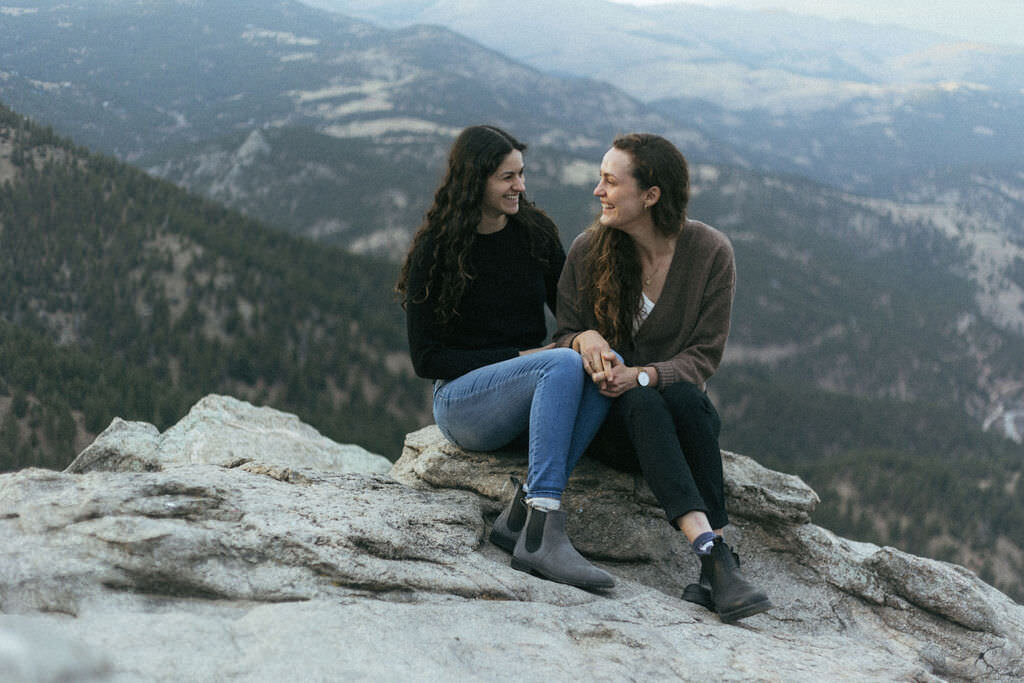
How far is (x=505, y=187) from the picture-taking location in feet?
21.0

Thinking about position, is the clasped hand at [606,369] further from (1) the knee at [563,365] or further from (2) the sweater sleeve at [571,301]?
(2) the sweater sleeve at [571,301]

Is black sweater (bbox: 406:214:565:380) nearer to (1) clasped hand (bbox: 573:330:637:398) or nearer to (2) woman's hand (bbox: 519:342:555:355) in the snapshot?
(2) woman's hand (bbox: 519:342:555:355)

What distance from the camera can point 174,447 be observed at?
31.6 feet

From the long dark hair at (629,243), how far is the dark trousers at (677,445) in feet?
2.51

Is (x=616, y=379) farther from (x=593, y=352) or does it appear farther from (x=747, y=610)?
(x=747, y=610)

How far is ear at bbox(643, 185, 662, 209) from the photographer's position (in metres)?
6.47

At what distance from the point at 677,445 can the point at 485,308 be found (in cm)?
199

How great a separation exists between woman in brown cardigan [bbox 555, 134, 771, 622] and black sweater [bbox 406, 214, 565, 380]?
1.00 feet

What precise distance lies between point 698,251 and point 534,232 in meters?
1.39

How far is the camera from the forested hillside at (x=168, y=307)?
6347 centimetres

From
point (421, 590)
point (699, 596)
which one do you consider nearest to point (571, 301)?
point (699, 596)

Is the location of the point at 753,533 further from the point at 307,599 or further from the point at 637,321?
the point at 307,599

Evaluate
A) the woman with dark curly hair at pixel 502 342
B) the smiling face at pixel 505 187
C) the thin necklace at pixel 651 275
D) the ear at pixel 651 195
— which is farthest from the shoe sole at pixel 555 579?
the ear at pixel 651 195

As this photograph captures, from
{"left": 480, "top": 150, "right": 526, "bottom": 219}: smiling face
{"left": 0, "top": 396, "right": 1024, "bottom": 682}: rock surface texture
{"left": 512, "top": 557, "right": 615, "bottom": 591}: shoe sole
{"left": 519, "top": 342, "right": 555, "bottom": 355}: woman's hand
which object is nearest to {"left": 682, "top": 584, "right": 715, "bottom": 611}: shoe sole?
{"left": 0, "top": 396, "right": 1024, "bottom": 682}: rock surface texture
